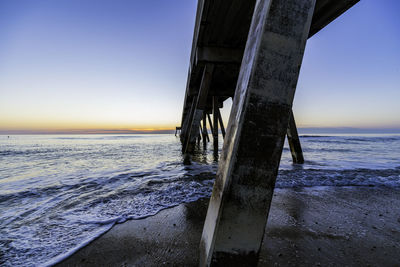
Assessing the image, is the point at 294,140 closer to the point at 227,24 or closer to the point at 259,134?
the point at 227,24

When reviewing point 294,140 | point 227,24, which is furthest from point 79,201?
point 294,140

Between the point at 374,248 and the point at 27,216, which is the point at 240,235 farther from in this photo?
the point at 27,216

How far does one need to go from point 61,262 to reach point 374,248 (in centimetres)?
277

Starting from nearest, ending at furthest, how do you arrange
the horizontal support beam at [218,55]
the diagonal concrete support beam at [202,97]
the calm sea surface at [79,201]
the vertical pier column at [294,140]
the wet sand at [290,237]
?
1. the wet sand at [290,237]
2. the calm sea surface at [79,201]
3. the horizontal support beam at [218,55]
4. the diagonal concrete support beam at [202,97]
5. the vertical pier column at [294,140]

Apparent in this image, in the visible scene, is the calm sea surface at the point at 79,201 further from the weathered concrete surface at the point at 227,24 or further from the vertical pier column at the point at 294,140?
the weathered concrete surface at the point at 227,24

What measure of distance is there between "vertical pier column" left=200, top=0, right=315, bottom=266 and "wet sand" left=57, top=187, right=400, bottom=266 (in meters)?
0.58

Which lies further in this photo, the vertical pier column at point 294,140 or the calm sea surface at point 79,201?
the vertical pier column at point 294,140

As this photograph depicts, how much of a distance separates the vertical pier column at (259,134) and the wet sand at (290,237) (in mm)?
577

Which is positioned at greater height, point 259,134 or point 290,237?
point 259,134

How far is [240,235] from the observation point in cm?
100

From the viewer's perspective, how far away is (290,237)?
1.73m

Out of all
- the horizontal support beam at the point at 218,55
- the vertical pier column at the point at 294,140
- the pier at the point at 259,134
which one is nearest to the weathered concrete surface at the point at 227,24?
the horizontal support beam at the point at 218,55

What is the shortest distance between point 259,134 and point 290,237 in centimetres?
139

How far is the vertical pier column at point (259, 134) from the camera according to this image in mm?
972
